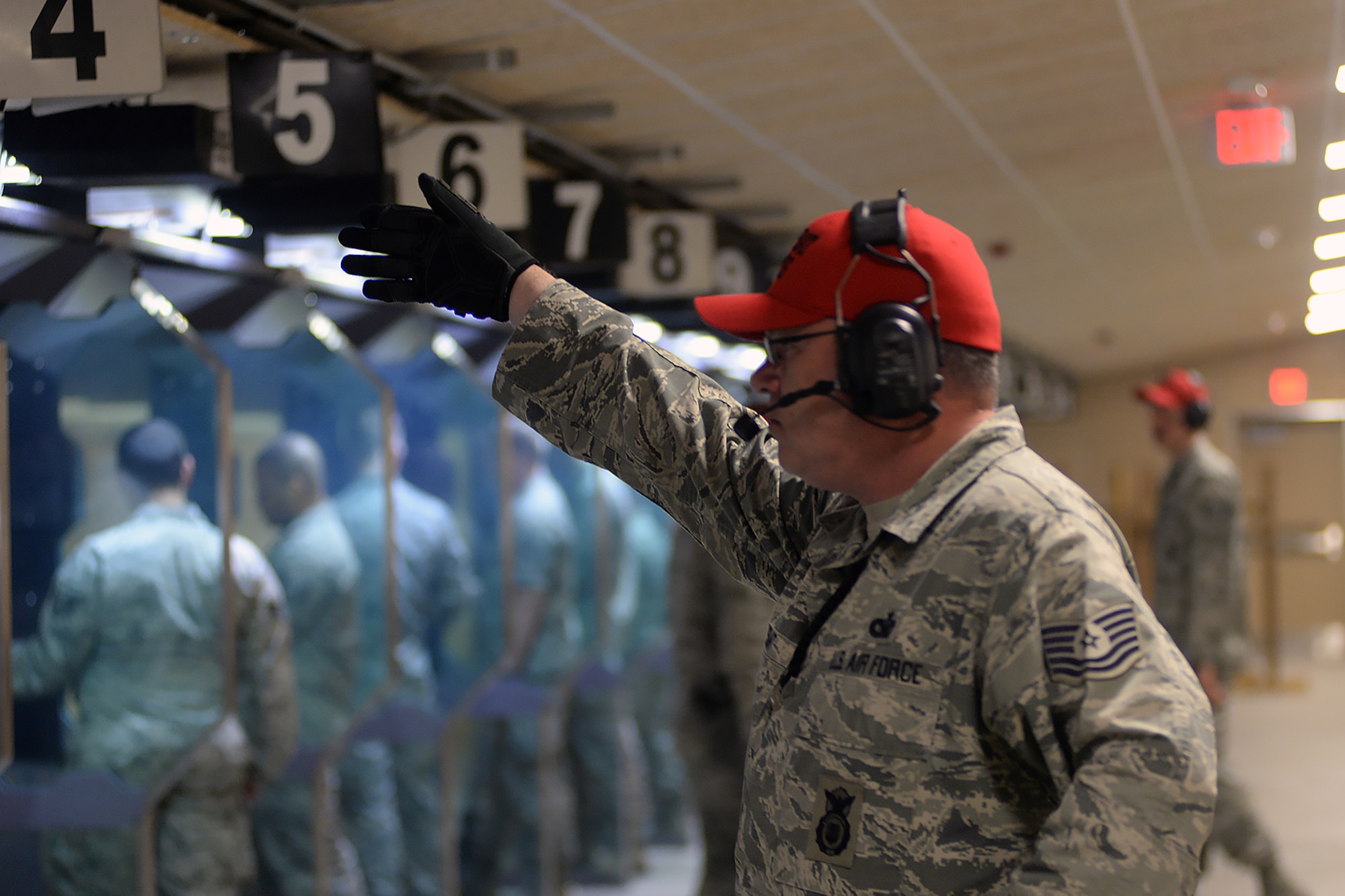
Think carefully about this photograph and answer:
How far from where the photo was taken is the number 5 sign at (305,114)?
2557 millimetres

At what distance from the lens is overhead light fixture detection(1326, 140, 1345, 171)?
195 inches

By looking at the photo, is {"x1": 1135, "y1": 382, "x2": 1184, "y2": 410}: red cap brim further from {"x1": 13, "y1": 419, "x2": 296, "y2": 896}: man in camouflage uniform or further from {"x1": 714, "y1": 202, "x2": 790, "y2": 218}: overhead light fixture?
{"x1": 13, "y1": 419, "x2": 296, "y2": 896}: man in camouflage uniform

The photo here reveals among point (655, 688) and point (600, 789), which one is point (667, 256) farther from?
point (655, 688)

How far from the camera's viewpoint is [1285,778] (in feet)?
22.7

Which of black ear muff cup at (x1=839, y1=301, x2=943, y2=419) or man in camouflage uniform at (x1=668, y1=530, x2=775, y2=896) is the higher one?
black ear muff cup at (x1=839, y1=301, x2=943, y2=419)

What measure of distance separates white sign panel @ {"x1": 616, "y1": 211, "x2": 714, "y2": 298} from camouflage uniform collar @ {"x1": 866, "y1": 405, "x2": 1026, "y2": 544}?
3162mm

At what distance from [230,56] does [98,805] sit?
175 centimetres

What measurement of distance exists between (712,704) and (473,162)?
5.72 ft

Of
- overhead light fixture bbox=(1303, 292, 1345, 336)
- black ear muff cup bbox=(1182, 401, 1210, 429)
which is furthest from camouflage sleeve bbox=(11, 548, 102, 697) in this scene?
overhead light fixture bbox=(1303, 292, 1345, 336)

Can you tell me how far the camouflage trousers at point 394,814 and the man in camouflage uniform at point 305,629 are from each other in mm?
272

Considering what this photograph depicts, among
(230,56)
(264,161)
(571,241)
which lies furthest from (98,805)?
(571,241)

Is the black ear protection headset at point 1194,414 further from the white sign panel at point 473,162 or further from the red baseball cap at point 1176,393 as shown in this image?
the white sign panel at point 473,162

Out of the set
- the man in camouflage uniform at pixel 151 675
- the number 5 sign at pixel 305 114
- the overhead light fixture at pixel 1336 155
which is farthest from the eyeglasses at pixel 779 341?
the overhead light fixture at pixel 1336 155

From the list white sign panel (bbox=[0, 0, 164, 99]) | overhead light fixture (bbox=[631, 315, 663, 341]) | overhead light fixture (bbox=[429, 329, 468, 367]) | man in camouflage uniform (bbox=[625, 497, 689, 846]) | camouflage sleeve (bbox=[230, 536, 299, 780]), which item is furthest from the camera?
man in camouflage uniform (bbox=[625, 497, 689, 846])
